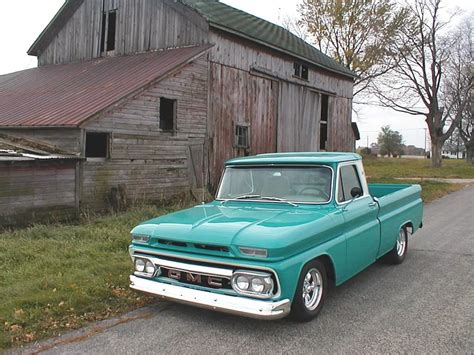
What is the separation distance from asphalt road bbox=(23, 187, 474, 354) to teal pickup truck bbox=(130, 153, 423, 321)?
0.88 feet

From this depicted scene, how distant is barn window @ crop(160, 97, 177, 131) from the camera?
14.8 meters

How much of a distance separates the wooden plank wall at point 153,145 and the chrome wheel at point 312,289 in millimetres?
8870


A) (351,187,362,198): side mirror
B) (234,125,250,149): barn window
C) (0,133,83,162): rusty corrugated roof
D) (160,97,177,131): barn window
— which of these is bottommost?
(351,187,362,198): side mirror

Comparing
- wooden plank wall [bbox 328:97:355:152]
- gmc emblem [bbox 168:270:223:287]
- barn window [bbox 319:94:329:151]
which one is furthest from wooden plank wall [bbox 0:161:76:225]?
wooden plank wall [bbox 328:97:355:152]

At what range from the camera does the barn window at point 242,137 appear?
17359mm

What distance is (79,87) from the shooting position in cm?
1525

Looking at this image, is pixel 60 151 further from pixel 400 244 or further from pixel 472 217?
pixel 472 217

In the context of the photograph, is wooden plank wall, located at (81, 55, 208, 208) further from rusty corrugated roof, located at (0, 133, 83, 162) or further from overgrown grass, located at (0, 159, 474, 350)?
overgrown grass, located at (0, 159, 474, 350)

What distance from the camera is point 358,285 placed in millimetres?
5664

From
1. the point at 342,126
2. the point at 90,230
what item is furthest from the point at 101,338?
the point at 342,126

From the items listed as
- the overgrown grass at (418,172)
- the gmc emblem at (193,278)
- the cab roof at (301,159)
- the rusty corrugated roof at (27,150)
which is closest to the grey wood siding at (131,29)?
the rusty corrugated roof at (27,150)

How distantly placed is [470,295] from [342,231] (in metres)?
1.78

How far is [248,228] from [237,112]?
1332 cm

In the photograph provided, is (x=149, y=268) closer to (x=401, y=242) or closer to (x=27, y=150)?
(x=401, y=242)
